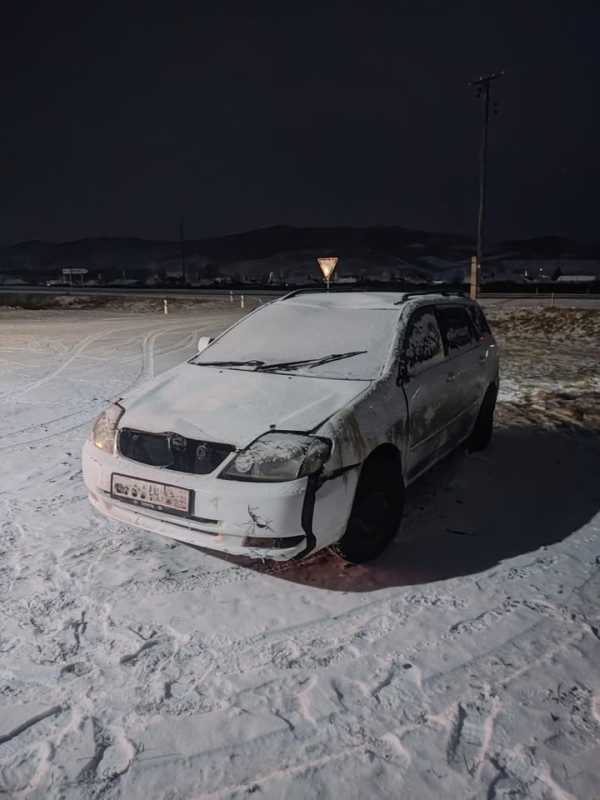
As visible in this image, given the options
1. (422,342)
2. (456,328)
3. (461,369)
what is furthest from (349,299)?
(461,369)

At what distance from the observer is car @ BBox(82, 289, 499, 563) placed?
3.19m

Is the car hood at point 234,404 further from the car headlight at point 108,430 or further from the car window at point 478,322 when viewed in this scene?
the car window at point 478,322

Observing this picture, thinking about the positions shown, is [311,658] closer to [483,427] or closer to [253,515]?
[253,515]

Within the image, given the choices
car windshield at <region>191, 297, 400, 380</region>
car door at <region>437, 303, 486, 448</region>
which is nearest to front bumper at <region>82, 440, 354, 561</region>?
car windshield at <region>191, 297, 400, 380</region>

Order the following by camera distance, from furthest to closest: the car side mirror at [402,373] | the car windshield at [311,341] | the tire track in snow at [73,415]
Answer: the tire track in snow at [73,415]
the car windshield at [311,341]
the car side mirror at [402,373]

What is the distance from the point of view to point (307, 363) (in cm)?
427

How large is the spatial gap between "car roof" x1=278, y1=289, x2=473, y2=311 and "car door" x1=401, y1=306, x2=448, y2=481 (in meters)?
0.14

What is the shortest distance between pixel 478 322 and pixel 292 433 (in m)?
3.45

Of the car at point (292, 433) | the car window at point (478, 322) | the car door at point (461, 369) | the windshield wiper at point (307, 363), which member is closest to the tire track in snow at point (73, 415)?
the car at point (292, 433)

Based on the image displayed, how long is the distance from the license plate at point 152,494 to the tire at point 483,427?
11.6 ft

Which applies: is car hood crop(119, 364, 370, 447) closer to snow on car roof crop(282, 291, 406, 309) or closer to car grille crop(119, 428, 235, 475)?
car grille crop(119, 428, 235, 475)

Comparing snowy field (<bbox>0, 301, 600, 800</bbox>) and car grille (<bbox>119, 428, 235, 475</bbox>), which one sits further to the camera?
car grille (<bbox>119, 428, 235, 475</bbox>)

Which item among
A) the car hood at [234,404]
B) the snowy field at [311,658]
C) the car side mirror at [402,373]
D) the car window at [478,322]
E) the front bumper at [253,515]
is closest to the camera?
the snowy field at [311,658]

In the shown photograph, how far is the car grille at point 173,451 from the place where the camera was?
10.8 feet
